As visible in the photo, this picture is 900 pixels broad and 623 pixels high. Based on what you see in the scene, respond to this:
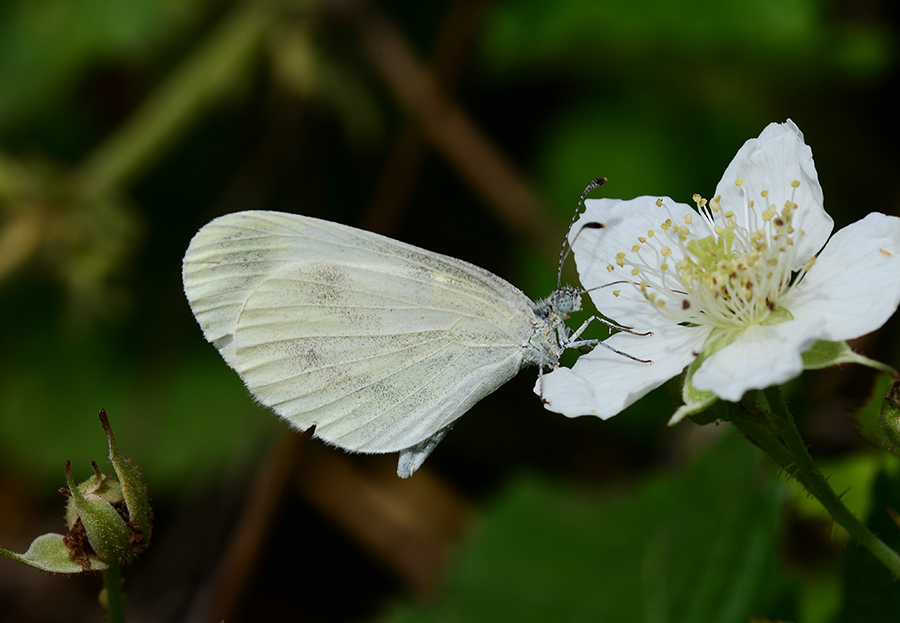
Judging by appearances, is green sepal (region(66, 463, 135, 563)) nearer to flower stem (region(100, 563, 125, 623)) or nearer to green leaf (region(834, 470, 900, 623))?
flower stem (region(100, 563, 125, 623))

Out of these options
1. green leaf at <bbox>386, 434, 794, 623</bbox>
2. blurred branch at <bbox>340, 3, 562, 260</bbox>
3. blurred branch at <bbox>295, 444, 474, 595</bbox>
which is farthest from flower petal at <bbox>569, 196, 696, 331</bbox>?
blurred branch at <bbox>295, 444, 474, 595</bbox>

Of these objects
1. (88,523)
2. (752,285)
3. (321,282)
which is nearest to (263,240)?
(321,282)

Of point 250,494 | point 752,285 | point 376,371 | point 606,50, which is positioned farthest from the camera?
point 606,50

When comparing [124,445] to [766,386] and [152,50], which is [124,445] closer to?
[152,50]

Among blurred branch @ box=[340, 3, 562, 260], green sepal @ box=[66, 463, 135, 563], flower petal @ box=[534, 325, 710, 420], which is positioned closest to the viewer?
green sepal @ box=[66, 463, 135, 563]

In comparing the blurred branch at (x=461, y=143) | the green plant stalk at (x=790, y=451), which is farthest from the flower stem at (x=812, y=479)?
the blurred branch at (x=461, y=143)

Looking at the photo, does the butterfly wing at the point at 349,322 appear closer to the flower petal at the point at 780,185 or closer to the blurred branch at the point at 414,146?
the flower petal at the point at 780,185
